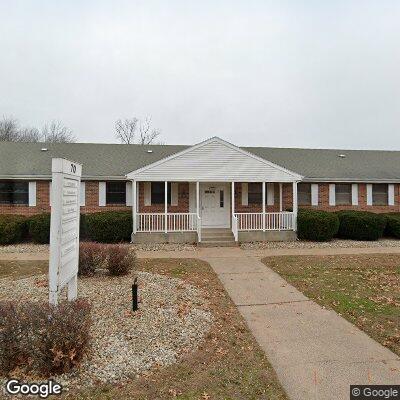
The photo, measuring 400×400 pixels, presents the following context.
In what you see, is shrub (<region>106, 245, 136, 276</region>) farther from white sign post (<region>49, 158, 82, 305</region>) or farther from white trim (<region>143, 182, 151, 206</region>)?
white trim (<region>143, 182, 151, 206</region>)

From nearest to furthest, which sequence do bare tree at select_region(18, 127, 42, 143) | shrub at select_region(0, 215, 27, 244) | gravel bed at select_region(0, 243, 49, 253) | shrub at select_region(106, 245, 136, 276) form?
1. shrub at select_region(106, 245, 136, 276)
2. gravel bed at select_region(0, 243, 49, 253)
3. shrub at select_region(0, 215, 27, 244)
4. bare tree at select_region(18, 127, 42, 143)

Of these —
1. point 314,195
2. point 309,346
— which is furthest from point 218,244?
point 309,346

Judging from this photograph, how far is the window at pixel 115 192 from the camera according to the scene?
16.8 meters

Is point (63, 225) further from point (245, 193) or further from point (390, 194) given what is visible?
point (390, 194)

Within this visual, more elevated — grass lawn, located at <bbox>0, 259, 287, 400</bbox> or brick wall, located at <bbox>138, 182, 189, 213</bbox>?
brick wall, located at <bbox>138, 182, 189, 213</bbox>

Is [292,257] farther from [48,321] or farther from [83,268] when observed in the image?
[48,321]

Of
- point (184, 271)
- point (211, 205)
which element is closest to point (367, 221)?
point (211, 205)

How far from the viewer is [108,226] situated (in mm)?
14609

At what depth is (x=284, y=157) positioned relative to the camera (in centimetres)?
2084

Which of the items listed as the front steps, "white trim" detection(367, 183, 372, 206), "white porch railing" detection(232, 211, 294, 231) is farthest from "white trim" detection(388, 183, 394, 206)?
the front steps

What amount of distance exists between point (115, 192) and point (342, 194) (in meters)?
12.4

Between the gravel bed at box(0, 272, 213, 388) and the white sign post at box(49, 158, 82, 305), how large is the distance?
904 mm

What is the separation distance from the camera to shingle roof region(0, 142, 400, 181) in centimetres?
1697

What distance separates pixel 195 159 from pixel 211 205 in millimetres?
2745
